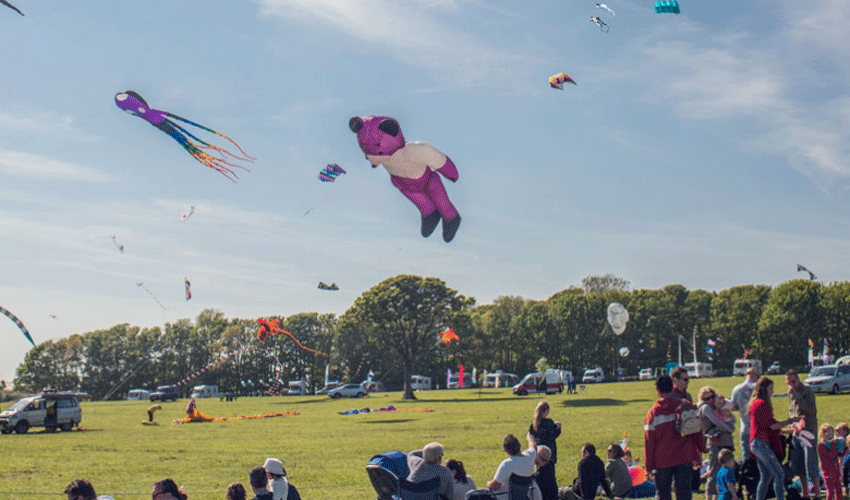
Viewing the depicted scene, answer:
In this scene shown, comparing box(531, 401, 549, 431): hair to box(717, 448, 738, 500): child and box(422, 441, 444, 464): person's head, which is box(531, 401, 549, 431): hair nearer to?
box(717, 448, 738, 500): child

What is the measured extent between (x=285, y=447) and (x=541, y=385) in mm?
38471

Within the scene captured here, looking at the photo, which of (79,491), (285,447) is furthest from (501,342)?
(79,491)

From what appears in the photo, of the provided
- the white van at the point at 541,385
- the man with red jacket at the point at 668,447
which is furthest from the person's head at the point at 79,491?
the white van at the point at 541,385

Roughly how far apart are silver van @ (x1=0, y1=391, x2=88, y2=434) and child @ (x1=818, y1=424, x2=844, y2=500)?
3160 centimetres

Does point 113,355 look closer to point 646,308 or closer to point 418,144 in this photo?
point 646,308

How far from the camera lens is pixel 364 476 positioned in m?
16.4

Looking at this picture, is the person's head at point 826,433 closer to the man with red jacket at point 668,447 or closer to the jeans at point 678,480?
the man with red jacket at point 668,447

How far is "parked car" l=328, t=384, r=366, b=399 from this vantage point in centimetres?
6881

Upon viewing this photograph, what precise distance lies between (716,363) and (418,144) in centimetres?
8596

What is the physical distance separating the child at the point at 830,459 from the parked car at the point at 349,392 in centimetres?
5976

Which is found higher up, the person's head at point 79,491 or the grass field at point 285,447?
the person's head at point 79,491

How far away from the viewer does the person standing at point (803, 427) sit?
35.1 ft

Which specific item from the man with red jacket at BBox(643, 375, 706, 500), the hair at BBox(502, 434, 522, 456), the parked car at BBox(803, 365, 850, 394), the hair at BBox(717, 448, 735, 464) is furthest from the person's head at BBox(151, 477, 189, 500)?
the parked car at BBox(803, 365, 850, 394)

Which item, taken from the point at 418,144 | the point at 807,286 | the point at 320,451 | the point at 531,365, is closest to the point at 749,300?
the point at 807,286
